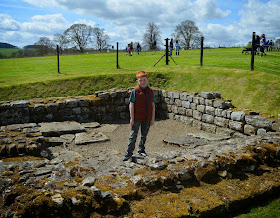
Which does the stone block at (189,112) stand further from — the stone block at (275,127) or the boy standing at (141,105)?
the boy standing at (141,105)

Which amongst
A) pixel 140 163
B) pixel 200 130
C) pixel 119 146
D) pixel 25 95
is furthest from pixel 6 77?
pixel 140 163

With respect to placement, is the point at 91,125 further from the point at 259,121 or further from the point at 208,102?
the point at 259,121

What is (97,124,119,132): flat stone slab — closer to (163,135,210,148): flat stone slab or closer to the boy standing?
(163,135,210,148): flat stone slab

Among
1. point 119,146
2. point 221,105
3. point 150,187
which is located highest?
point 221,105

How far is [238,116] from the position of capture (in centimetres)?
909

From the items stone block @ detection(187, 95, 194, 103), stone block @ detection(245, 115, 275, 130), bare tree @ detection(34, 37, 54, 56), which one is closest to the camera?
stone block @ detection(245, 115, 275, 130)

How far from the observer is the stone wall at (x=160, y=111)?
9070 millimetres

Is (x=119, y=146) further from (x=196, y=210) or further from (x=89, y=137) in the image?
(x=196, y=210)

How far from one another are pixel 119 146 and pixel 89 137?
4.43 feet

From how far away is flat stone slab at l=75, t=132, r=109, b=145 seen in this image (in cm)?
925

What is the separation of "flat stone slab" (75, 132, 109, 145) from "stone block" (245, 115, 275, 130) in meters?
5.10

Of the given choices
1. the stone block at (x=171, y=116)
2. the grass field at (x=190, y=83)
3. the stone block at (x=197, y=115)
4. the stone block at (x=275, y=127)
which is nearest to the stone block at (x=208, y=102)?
the stone block at (x=197, y=115)

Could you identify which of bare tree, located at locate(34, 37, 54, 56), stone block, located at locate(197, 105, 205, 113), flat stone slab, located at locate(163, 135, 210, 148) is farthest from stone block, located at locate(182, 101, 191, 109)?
bare tree, located at locate(34, 37, 54, 56)

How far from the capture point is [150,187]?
460 cm
